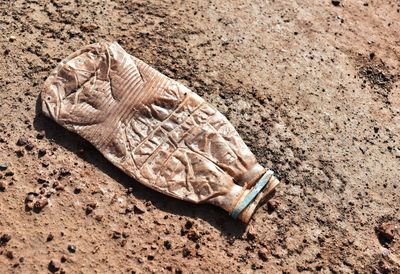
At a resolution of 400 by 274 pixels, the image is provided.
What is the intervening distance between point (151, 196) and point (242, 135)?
0.78 metres

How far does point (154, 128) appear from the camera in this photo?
341cm

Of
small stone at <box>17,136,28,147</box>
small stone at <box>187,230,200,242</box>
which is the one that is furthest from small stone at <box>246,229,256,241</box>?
small stone at <box>17,136,28,147</box>

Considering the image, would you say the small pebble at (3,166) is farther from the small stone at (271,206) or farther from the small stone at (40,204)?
the small stone at (271,206)

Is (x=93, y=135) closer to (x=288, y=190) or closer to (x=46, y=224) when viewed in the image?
(x=46, y=224)

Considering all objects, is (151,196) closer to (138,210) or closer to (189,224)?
(138,210)

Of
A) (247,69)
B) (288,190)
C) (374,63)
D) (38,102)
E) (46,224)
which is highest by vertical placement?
(374,63)

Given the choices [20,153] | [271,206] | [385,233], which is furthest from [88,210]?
[385,233]

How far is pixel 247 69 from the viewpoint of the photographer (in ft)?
12.9

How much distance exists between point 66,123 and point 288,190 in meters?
1.51

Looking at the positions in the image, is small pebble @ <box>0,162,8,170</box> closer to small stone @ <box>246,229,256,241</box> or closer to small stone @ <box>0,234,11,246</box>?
small stone @ <box>0,234,11,246</box>

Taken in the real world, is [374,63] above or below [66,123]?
above

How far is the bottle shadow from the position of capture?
10.7ft

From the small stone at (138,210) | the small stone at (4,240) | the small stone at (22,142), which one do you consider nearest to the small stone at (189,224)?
the small stone at (138,210)

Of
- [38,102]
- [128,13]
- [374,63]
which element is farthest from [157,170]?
[374,63]
